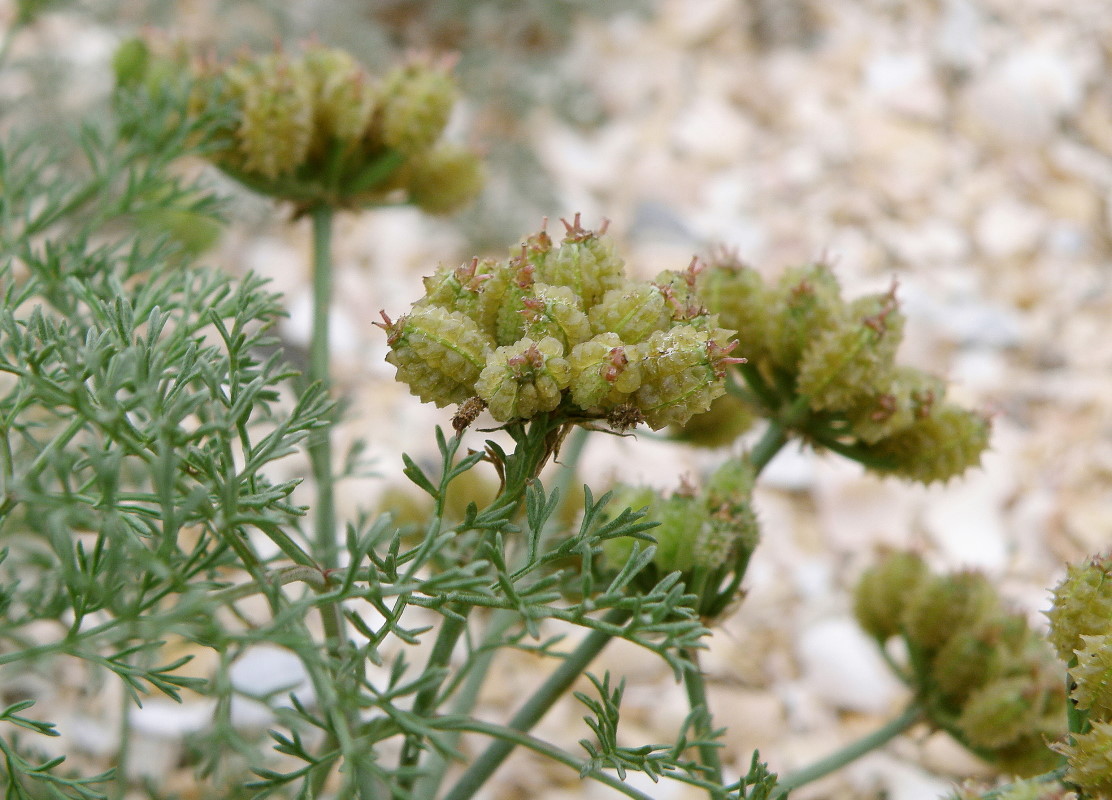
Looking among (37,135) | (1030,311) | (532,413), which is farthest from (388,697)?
(1030,311)

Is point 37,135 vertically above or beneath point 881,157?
beneath

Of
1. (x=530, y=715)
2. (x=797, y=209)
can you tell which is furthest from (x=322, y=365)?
(x=797, y=209)

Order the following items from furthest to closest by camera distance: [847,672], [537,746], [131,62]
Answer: [847,672]
[131,62]
[537,746]

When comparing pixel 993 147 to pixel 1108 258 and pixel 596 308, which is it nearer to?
pixel 1108 258

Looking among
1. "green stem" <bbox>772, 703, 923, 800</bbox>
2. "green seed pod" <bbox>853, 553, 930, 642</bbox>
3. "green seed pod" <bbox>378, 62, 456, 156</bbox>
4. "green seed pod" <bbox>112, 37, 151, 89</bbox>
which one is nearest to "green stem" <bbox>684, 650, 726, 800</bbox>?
"green stem" <bbox>772, 703, 923, 800</bbox>

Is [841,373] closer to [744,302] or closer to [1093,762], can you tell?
[744,302]

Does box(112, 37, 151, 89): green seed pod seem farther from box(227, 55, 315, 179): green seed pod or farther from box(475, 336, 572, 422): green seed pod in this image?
box(475, 336, 572, 422): green seed pod
